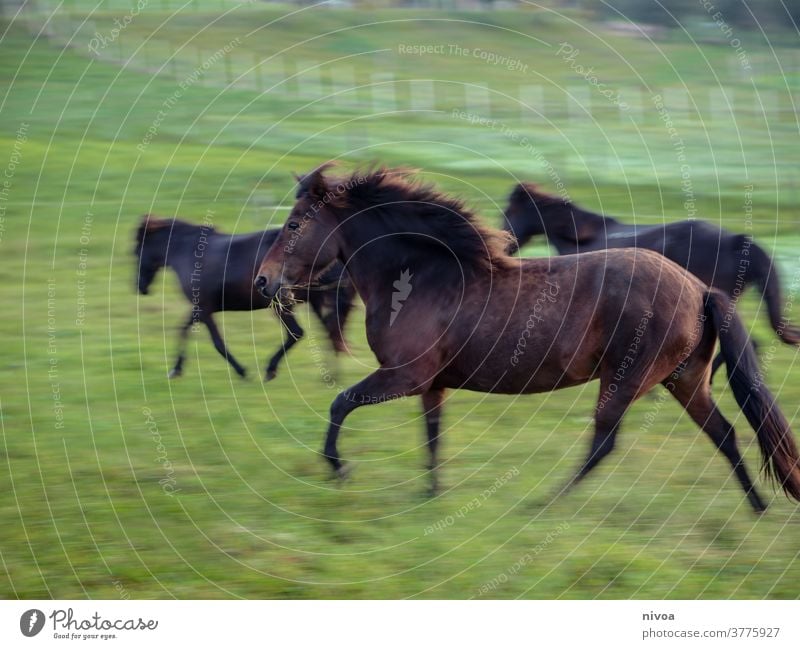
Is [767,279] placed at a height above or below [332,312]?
above

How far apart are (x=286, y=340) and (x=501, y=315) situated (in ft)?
12.5

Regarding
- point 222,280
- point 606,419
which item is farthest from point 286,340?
point 606,419

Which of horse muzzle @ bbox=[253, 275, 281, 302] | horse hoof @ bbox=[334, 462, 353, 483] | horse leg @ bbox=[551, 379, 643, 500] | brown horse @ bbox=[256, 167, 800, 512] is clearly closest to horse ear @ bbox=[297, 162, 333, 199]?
brown horse @ bbox=[256, 167, 800, 512]

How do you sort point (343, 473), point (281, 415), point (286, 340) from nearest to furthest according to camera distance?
point (343, 473) < point (281, 415) < point (286, 340)

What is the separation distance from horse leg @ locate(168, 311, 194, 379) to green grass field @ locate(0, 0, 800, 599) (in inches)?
4.8

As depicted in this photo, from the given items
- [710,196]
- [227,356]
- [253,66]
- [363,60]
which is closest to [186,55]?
[253,66]

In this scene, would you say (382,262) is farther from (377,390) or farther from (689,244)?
(689,244)

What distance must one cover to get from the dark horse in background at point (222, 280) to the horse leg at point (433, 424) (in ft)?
7.90

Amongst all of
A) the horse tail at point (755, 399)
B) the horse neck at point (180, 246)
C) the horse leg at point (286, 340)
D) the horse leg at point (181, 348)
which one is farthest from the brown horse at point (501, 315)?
the horse neck at point (180, 246)

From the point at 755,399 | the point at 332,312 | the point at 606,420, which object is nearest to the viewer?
the point at 755,399

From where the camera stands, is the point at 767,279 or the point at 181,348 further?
the point at 181,348

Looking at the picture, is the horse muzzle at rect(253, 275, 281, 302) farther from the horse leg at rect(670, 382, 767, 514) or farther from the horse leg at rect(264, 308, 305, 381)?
the horse leg at rect(670, 382, 767, 514)

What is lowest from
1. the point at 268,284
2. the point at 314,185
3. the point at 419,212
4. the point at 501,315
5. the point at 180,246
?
the point at 180,246

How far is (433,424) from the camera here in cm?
747
